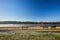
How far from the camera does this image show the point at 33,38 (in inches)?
31.7

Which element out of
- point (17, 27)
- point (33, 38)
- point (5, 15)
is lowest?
point (33, 38)

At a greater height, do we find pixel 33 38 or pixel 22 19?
pixel 22 19

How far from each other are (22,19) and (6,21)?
16 centimetres

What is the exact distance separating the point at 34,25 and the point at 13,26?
8.0 inches

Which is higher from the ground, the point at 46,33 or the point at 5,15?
the point at 5,15

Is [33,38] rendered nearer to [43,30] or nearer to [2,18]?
[43,30]

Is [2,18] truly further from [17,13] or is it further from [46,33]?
[46,33]

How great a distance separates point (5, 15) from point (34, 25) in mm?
313

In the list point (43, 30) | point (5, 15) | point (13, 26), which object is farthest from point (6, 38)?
point (43, 30)

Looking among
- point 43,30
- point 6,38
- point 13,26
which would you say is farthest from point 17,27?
point 43,30

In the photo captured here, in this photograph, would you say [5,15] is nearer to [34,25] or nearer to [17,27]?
[17,27]

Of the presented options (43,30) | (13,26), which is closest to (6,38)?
(13,26)

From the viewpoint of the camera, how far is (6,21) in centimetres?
85

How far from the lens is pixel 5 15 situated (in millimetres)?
880
